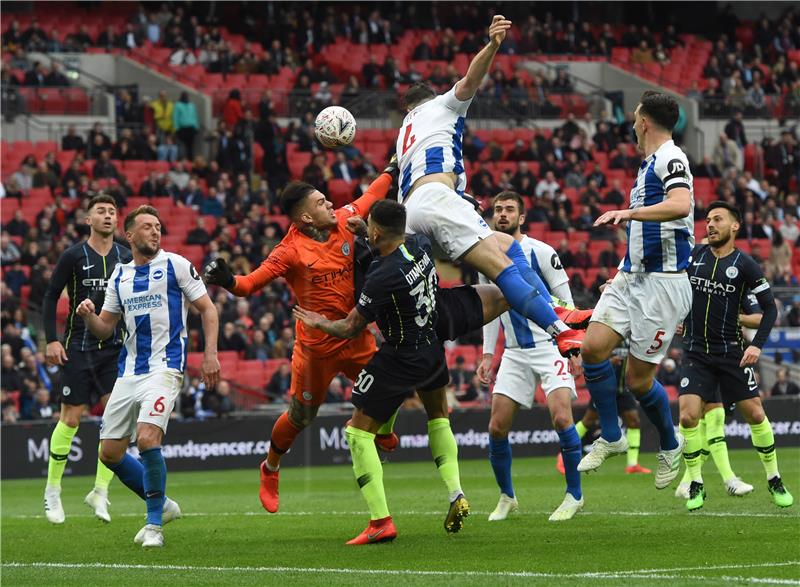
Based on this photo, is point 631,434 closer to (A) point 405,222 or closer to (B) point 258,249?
(A) point 405,222

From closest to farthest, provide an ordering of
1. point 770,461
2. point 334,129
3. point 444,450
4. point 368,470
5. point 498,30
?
point 498,30
point 368,470
point 444,450
point 334,129
point 770,461

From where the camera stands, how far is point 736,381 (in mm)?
13164

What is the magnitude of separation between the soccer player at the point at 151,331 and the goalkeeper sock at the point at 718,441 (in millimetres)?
5254

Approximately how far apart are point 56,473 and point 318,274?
3728 millimetres

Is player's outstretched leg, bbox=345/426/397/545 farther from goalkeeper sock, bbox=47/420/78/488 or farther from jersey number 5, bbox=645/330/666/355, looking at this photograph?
goalkeeper sock, bbox=47/420/78/488

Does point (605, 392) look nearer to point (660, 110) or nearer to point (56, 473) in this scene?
point (660, 110)

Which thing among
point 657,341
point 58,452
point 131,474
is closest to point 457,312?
point 657,341

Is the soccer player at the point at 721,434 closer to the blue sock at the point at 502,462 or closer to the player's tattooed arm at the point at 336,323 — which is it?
the blue sock at the point at 502,462

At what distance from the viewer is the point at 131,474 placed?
1215cm

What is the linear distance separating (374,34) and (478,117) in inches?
180

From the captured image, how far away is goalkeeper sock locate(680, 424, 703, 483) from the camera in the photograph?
40.8ft

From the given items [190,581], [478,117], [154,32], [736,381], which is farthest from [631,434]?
[154,32]

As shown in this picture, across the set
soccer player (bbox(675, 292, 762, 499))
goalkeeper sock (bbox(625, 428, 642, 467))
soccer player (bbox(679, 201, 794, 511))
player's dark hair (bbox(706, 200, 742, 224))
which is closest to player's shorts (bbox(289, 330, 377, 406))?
soccer player (bbox(679, 201, 794, 511))

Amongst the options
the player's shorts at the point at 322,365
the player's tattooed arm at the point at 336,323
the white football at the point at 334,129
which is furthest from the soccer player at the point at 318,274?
the player's tattooed arm at the point at 336,323
